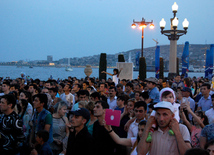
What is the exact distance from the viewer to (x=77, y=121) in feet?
13.1

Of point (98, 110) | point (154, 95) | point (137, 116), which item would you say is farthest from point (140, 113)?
point (154, 95)

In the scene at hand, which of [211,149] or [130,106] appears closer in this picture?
[211,149]

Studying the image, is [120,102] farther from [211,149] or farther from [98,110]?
[211,149]

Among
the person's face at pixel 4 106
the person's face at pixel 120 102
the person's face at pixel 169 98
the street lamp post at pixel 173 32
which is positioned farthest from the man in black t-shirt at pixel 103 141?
the street lamp post at pixel 173 32

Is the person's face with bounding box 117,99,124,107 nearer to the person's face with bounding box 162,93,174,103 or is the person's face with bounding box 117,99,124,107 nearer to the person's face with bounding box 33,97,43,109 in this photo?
the person's face with bounding box 33,97,43,109

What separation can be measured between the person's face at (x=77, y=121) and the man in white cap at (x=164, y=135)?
45.0 inches

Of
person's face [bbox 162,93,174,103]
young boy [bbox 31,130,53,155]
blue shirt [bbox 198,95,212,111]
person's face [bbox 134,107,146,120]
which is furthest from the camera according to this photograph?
blue shirt [bbox 198,95,212,111]

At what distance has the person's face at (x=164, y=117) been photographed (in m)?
3.16

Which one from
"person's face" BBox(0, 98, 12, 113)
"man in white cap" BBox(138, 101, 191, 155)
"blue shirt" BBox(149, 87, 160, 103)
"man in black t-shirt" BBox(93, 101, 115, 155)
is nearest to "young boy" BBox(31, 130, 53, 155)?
"person's face" BBox(0, 98, 12, 113)

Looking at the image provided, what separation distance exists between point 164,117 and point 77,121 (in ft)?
4.68

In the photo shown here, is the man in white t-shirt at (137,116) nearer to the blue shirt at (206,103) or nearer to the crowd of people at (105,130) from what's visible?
the crowd of people at (105,130)

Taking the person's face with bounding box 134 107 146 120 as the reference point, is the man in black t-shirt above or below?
below

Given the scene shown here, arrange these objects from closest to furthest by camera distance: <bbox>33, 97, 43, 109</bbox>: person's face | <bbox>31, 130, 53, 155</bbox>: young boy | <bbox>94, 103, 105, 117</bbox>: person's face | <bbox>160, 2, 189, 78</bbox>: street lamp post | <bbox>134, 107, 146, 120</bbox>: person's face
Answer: <bbox>94, 103, 105, 117</bbox>: person's face → <bbox>31, 130, 53, 155</bbox>: young boy → <bbox>134, 107, 146, 120</bbox>: person's face → <bbox>33, 97, 43, 109</bbox>: person's face → <bbox>160, 2, 189, 78</bbox>: street lamp post

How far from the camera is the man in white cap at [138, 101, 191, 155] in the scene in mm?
3160
